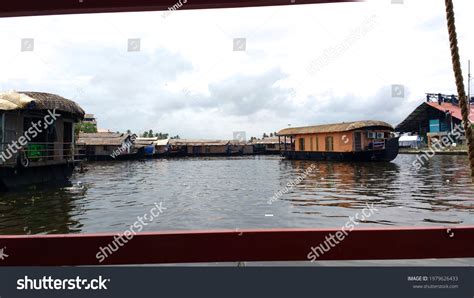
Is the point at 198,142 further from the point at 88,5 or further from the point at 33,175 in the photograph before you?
the point at 88,5

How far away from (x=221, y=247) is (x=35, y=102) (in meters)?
13.4

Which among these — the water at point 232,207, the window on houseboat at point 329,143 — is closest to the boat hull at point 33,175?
the water at point 232,207

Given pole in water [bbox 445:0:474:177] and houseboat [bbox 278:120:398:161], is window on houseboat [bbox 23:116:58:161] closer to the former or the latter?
pole in water [bbox 445:0:474:177]

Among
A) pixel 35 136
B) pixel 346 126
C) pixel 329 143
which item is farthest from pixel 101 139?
pixel 346 126

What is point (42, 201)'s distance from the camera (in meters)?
9.91

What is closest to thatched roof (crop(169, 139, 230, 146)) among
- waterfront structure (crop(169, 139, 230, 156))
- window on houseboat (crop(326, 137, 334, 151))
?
waterfront structure (crop(169, 139, 230, 156))

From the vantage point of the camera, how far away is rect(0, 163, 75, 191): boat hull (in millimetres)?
11789

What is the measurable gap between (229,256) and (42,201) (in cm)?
1012

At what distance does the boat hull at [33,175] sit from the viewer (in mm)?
11789

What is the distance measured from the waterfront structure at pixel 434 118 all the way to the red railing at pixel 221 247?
4407 centimetres

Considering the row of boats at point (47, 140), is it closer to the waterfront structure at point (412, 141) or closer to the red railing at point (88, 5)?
the red railing at point (88, 5)

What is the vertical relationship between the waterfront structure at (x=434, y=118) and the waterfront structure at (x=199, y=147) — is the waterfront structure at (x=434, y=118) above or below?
above
